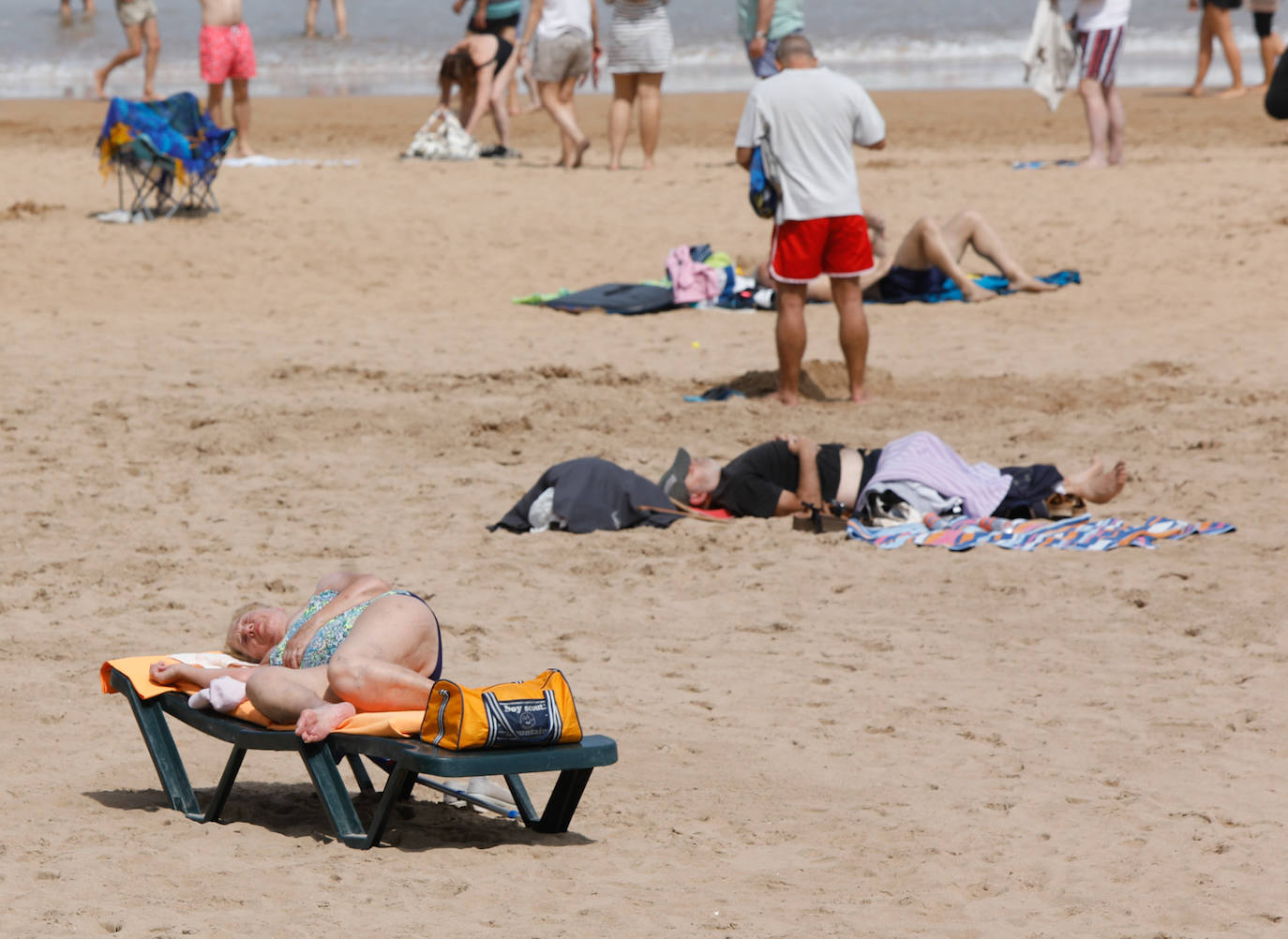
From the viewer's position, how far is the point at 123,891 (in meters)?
3.20

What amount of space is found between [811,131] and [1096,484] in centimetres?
236

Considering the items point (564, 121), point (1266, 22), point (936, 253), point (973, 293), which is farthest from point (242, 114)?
point (1266, 22)

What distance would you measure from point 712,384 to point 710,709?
448 centimetres

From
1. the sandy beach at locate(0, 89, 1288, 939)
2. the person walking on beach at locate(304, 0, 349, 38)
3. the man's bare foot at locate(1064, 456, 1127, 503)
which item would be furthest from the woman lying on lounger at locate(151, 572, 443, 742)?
the person walking on beach at locate(304, 0, 349, 38)

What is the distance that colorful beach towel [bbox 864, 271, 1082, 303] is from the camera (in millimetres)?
10898

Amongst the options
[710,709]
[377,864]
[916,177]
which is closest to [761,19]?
[916,177]

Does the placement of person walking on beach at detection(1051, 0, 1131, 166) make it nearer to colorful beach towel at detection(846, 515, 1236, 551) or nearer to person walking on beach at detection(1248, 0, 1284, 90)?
person walking on beach at detection(1248, 0, 1284, 90)

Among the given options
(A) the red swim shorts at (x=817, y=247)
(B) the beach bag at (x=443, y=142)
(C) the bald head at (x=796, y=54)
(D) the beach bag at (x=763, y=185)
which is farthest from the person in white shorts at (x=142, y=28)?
(A) the red swim shorts at (x=817, y=247)

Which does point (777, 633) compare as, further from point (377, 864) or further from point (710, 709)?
point (377, 864)

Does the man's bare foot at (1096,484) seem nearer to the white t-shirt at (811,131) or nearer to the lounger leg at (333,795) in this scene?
the white t-shirt at (811,131)

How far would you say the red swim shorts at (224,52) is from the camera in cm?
1350

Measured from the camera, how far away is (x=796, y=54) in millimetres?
8062

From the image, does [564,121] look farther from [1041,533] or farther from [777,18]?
[1041,533]

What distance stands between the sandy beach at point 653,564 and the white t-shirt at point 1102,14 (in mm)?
1173
